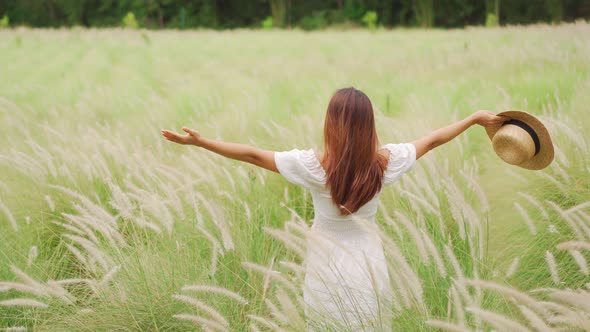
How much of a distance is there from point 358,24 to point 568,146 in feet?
103

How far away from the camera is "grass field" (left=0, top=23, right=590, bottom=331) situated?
1.83 meters

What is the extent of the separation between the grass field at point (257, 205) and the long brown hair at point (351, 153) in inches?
7.6

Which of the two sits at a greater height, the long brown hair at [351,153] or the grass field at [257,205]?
the long brown hair at [351,153]

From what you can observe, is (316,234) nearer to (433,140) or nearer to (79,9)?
(433,140)

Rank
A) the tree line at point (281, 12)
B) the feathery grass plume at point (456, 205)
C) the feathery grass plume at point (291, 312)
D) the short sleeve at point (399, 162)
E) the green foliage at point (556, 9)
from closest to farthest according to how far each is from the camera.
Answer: the feathery grass plume at point (291, 312) → the feathery grass plume at point (456, 205) → the short sleeve at point (399, 162) → the green foliage at point (556, 9) → the tree line at point (281, 12)

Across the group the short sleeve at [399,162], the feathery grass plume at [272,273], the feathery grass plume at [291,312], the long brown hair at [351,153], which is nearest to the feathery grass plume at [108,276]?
the feathery grass plume at [272,273]

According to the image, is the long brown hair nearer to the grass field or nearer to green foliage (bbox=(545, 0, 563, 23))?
the grass field

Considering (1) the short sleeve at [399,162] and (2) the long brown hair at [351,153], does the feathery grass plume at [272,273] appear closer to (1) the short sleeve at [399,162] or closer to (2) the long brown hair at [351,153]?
(2) the long brown hair at [351,153]

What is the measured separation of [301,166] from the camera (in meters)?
2.15

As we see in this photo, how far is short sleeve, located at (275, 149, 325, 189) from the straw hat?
77cm

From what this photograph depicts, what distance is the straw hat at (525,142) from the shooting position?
208 centimetres

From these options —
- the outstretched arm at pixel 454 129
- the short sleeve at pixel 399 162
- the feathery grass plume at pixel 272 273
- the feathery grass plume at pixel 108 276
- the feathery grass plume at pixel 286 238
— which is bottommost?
the feathery grass plume at pixel 108 276

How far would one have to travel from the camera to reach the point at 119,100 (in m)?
5.96

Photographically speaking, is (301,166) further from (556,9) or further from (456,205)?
(556,9)
